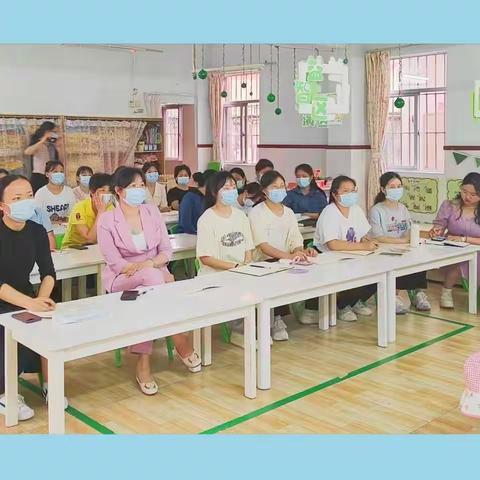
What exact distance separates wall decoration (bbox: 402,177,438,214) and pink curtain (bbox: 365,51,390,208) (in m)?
0.39

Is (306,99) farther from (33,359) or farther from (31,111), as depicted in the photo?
(31,111)

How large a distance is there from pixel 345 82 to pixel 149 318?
132 inches

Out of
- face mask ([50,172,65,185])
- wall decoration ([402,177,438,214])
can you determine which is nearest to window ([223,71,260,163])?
wall decoration ([402,177,438,214])

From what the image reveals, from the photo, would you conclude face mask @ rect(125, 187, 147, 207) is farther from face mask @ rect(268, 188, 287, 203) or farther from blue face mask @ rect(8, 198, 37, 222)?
face mask @ rect(268, 188, 287, 203)

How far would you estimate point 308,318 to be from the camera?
5141 mm

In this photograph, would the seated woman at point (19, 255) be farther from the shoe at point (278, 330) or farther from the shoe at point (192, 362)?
the shoe at point (278, 330)

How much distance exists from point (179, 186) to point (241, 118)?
11.7ft

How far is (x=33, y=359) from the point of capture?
3.55 metres

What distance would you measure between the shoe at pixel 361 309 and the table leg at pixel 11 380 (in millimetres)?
2896

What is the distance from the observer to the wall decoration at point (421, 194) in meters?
8.04

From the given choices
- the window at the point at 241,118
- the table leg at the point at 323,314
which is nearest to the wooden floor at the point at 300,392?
the table leg at the point at 323,314

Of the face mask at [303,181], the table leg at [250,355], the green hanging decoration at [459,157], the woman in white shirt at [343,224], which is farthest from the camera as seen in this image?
the green hanging decoration at [459,157]

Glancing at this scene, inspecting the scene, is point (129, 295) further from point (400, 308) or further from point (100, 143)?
point (100, 143)

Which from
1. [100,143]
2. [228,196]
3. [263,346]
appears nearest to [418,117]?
[100,143]
